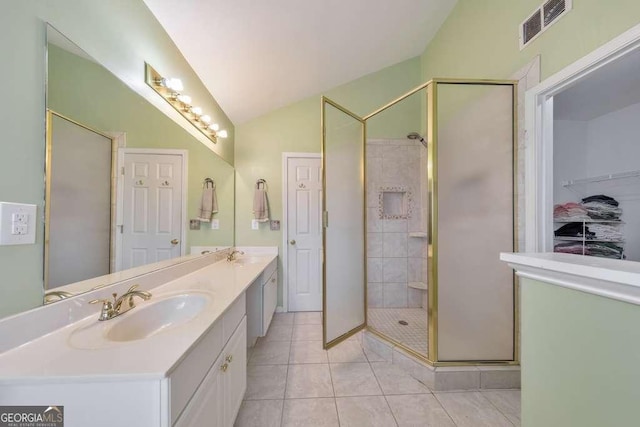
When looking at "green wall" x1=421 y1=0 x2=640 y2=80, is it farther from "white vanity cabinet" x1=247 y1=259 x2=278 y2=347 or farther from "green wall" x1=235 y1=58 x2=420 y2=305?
"white vanity cabinet" x1=247 y1=259 x2=278 y2=347

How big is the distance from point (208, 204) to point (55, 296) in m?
1.36

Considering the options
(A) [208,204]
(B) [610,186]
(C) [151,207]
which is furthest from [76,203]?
(B) [610,186]

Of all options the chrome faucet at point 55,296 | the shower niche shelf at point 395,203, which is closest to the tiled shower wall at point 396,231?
the shower niche shelf at point 395,203

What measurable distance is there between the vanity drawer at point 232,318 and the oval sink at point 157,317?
0.41 feet

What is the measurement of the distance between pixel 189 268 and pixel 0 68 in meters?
1.36

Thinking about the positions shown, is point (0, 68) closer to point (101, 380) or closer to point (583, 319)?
point (101, 380)

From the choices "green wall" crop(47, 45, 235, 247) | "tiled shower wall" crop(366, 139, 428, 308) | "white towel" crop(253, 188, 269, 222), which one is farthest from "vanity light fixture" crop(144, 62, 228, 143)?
"tiled shower wall" crop(366, 139, 428, 308)

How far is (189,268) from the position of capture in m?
1.72

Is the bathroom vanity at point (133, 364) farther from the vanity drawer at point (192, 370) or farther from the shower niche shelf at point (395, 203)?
the shower niche shelf at point (395, 203)

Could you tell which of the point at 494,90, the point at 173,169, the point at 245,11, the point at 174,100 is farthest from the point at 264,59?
the point at 494,90

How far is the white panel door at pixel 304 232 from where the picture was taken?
9.39 ft

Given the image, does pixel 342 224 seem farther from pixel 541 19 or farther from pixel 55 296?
pixel 541 19

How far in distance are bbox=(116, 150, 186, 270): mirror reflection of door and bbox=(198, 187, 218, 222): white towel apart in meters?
0.34

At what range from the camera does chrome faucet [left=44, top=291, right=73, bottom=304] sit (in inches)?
31.6
